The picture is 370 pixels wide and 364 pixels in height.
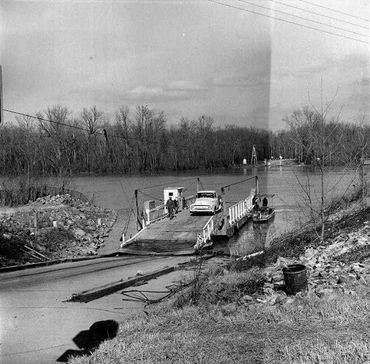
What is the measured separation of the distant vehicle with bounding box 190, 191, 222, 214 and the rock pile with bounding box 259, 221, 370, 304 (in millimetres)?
18740

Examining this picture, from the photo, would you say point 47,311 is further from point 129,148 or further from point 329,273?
point 129,148

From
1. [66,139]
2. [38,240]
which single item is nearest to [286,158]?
[66,139]

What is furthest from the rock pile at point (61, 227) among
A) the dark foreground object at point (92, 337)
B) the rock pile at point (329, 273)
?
the rock pile at point (329, 273)

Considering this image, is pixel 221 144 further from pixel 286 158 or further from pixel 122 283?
pixel 122 283

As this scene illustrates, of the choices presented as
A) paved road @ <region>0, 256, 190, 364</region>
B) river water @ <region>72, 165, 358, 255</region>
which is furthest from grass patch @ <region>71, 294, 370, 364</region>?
river water @ <region>72, 165, 358, 255</region>

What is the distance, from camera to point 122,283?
11.9 metres

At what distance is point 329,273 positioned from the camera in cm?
1013

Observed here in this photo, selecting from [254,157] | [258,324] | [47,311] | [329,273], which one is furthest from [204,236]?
[254,157]

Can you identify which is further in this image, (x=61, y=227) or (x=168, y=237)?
(x=61, y=227)

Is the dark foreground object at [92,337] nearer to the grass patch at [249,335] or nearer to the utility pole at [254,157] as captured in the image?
the grass patch at [249,335]

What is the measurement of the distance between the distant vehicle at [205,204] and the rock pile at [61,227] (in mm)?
6552

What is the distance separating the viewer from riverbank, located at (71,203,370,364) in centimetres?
598

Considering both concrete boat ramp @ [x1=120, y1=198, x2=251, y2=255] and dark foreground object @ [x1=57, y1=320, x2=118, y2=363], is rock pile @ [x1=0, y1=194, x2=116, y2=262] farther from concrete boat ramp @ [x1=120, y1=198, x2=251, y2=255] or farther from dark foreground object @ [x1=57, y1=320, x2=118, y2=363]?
dark foreground object @ [x1=57, y1=320, x2=118, y2=363]

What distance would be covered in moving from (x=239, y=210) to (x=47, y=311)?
1066 inches
